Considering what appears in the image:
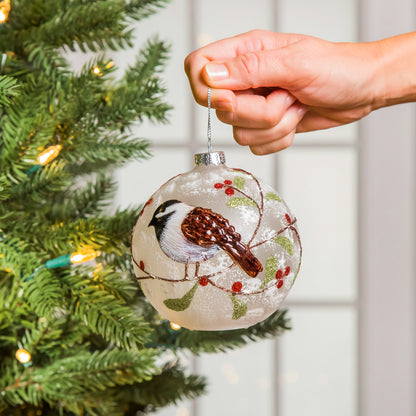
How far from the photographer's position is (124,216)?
625 mm

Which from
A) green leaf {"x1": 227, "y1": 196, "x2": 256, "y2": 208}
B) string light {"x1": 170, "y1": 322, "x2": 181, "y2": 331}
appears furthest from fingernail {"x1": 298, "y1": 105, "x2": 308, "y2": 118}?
string light {"x1": 170, "y1": 322, "x2": 181, "y2": 331}

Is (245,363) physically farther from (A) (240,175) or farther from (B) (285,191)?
(A) (240,175)

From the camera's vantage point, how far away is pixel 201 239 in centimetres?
41

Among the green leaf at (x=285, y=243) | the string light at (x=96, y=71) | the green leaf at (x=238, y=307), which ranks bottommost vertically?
the green leaf at (x=238, y=307)

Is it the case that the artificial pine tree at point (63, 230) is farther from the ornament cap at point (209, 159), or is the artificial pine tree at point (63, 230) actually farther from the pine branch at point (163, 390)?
the ornament cap at point (209, 159)

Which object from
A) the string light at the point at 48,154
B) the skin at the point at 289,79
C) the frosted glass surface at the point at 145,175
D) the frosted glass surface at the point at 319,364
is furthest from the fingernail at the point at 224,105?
the frosted glass surface at the point at 319,364

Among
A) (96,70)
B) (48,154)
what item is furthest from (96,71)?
(48,154)

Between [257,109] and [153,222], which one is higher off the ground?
[257,109]

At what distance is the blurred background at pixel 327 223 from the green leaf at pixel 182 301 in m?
0.72

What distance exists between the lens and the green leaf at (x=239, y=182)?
44 centimetres

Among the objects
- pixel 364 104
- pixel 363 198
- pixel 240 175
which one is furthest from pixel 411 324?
pixel 240 175

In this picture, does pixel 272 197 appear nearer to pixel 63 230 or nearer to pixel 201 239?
pixel 201 239

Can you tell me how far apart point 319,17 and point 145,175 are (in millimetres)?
517

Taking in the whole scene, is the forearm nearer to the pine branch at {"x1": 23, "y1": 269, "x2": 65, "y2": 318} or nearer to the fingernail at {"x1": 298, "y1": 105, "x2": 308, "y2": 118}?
the fingernail at {"x1": 298, "y1": 105, "x2": 308, "y2": 118}
